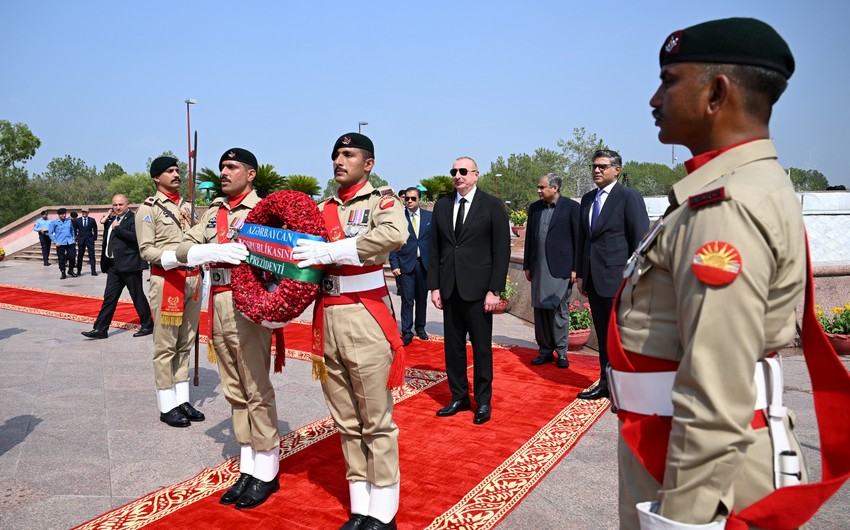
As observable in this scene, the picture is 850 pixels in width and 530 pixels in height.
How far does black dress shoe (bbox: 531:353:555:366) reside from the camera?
7.18 m

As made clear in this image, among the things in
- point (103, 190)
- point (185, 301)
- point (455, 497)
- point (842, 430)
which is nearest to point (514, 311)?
point (185, 301)

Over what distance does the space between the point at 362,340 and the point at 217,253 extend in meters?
1.14

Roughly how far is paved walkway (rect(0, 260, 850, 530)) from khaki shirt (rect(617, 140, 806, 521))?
2.31m

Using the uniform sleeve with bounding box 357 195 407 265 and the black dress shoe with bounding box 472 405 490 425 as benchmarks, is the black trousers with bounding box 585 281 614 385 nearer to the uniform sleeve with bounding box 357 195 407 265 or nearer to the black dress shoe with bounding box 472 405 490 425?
the black dress shoe with bounding box 472 405 490 425

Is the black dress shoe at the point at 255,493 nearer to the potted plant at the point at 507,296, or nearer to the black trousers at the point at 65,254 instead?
the potted plant at the point at 507,296

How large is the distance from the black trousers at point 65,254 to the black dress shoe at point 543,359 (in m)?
15.4

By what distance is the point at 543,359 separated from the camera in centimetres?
721

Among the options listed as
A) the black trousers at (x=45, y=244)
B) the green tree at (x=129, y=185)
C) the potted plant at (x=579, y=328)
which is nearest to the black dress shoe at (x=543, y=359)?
the potted plant at (x=579, y=328)

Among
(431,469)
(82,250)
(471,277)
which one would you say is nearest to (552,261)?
(471,277)

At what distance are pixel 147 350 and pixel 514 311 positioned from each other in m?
6.10

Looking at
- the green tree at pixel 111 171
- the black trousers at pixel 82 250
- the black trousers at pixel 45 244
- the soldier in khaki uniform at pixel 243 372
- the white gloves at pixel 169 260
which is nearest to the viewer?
the soldier in khaki uniform at pixel 243 372

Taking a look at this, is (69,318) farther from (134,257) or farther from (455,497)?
(455,497)

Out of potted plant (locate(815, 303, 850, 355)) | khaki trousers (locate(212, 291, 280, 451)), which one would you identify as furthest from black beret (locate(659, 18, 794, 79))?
potted plant (locate(815, 303, 850, 355))

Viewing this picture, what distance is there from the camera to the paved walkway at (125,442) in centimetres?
359
